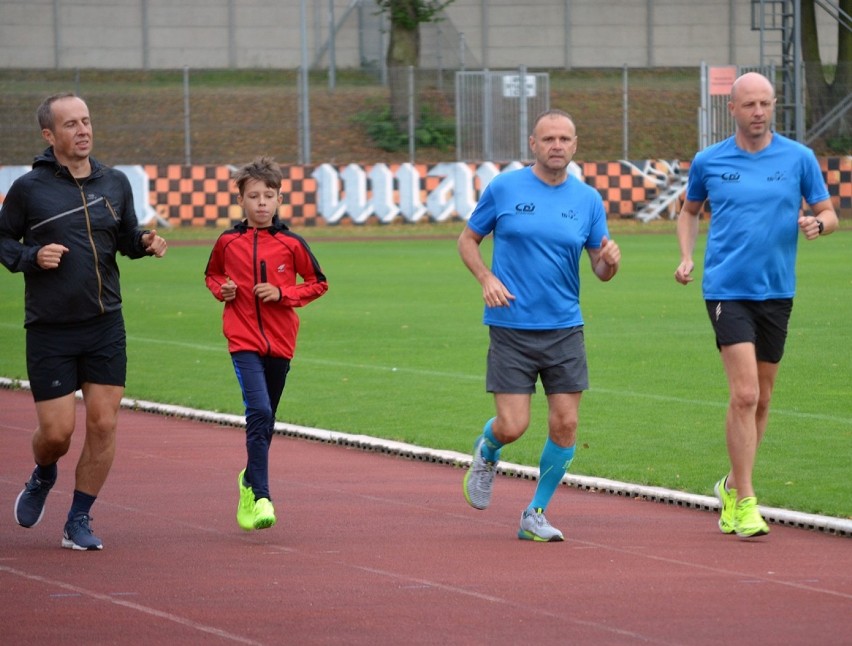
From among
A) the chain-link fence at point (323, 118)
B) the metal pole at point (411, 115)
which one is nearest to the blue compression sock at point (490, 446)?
the chain-link fence at point (323, 118)

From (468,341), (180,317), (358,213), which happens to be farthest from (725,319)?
(358,213)

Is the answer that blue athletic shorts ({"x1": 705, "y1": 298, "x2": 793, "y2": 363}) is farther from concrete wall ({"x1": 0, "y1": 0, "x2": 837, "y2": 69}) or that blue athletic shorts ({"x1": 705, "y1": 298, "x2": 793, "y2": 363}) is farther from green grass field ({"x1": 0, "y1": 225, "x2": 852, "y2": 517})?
concrete wall ({"x1": 0, "y1": 0, "x2": 837, "y2": 69})

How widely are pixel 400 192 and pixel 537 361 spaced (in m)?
31.0

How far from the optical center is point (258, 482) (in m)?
8.18

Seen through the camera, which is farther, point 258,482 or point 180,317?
point 180,317

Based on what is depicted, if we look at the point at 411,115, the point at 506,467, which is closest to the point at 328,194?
the point at 411,115

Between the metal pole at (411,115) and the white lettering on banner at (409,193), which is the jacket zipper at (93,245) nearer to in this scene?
the white lettering on banner at (409,193)

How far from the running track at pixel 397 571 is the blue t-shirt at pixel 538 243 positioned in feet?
3.55

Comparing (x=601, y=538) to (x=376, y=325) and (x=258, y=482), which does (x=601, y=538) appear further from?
(x=376, y=325)

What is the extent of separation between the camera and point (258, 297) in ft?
26.8

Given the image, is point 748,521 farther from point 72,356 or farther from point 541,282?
point 72,356

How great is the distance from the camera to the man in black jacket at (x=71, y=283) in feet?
25.2

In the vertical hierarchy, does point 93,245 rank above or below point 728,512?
above

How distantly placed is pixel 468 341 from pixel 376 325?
1968 millimetres
